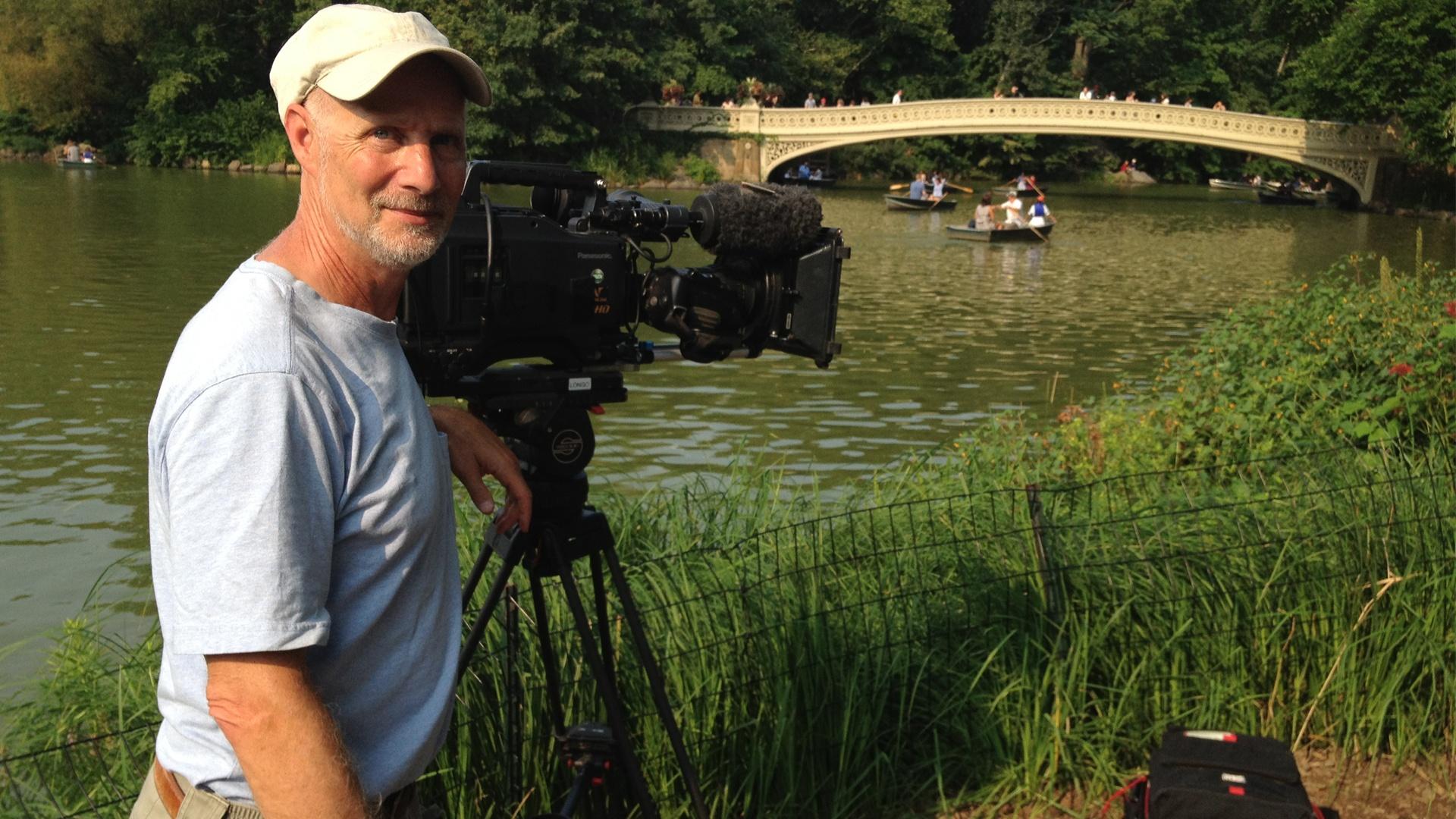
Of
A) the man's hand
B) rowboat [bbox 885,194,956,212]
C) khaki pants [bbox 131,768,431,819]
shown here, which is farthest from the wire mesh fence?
rowboat [bbox 885,194,956,212]

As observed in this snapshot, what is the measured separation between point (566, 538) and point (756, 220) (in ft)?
2.19

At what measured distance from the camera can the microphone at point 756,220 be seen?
256cm

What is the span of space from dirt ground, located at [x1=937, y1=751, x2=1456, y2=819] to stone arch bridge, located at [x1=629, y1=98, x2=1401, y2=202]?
120ft

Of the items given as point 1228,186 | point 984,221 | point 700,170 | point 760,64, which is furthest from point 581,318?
point 1228,186

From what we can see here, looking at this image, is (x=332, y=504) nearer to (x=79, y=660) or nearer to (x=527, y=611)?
(x=527, y=611)

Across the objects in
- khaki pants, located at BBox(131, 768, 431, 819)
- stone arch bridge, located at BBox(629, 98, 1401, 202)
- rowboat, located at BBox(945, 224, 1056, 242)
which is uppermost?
stone arch bridge, located at BBox(629, 98, 1401, 202)

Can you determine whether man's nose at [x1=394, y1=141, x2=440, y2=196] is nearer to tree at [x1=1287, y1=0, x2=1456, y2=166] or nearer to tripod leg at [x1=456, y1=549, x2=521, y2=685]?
tripod leg at [x1=456, y1=549, x2=521, y2=685]

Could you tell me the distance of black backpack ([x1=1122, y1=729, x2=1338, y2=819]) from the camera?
2.76 m

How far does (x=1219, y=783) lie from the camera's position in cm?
285

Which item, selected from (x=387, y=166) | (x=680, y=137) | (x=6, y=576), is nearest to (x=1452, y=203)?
(x=680, y=137)

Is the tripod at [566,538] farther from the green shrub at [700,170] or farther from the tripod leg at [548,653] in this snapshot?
the green shrub at [700,170]

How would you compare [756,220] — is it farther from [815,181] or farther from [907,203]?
[815,181]

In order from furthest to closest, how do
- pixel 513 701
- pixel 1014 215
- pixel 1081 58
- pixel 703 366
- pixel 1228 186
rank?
pixel 1081 58 < pixel 1228 186 < pixel 1014 215 < pixel 703 366 < pixel 513 701

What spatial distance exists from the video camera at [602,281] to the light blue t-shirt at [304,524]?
1.96 feet
